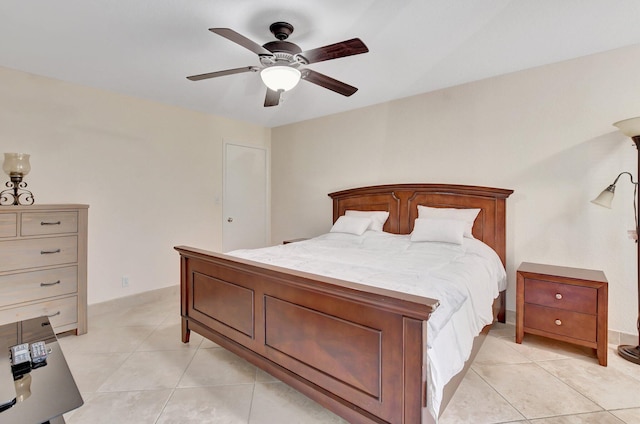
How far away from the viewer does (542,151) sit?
2.83m

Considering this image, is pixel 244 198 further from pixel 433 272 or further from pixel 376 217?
pixel 433 272

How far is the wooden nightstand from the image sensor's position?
2.27 meters

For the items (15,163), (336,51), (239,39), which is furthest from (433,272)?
(15,163)

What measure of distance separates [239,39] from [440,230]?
89.3 inches

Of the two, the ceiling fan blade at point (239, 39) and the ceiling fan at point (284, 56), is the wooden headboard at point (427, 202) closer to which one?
the ceiling fan at point (284, 56)

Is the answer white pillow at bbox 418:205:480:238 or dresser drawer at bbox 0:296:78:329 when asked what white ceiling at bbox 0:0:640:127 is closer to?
white pillow at bbox 418:205:480:238

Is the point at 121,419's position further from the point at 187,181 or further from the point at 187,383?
the point at 187,181

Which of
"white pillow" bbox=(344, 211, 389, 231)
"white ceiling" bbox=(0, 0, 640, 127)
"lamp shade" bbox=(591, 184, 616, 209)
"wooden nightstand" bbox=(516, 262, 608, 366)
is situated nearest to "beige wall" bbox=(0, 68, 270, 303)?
"white ceiling" bbox=(0, 0, 640, 127)

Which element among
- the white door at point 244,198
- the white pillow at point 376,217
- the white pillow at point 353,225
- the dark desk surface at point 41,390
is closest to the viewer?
the dark desk surface at point 41,390

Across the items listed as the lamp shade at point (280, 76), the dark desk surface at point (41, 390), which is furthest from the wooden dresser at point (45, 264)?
the lamp shade at point (280, 76)

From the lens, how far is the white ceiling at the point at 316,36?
1.95m

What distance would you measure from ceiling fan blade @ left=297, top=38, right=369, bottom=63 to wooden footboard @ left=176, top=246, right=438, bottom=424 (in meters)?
1.36

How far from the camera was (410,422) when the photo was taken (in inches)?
49.7

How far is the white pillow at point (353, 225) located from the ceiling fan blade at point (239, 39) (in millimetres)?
2033
